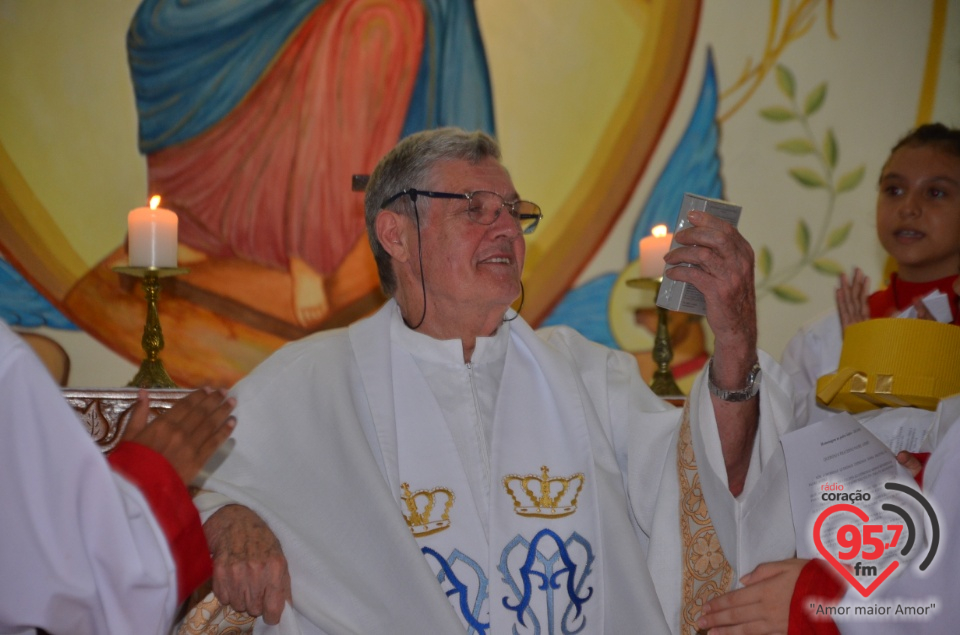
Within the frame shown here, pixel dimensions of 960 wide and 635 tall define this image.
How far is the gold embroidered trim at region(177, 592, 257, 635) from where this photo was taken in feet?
8.18

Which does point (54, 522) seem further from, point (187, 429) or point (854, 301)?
point (854, 301)

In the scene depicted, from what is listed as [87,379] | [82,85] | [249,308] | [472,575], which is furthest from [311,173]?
[472,575]

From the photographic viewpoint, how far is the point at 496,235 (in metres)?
3.07

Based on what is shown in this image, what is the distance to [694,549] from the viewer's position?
8.70ft

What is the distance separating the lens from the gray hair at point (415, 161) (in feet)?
10.5

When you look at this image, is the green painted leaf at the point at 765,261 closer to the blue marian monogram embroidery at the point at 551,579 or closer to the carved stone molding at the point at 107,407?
the blue marian monogram embroidery at the point at 551,579

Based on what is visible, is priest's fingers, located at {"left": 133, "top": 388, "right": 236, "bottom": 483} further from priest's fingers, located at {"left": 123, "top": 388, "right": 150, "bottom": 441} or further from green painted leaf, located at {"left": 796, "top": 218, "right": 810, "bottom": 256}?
green painted leaf, located at {"left": 796, "top": 218, "right": 810, "bottom": 256}

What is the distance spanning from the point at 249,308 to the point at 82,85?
4.28 feet

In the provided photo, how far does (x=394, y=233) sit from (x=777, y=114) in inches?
105

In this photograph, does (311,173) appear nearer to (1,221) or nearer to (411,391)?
(1,221)

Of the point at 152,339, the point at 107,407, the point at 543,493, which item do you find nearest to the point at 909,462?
the point at 543,493

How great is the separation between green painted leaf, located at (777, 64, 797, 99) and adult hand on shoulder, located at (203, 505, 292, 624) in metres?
3.74

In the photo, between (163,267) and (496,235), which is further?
(163,267)

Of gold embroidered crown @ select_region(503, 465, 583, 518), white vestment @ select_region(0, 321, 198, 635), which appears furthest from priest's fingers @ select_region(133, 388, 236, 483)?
gold embroidered crown @ select_region(503, 465, 583, 518)
